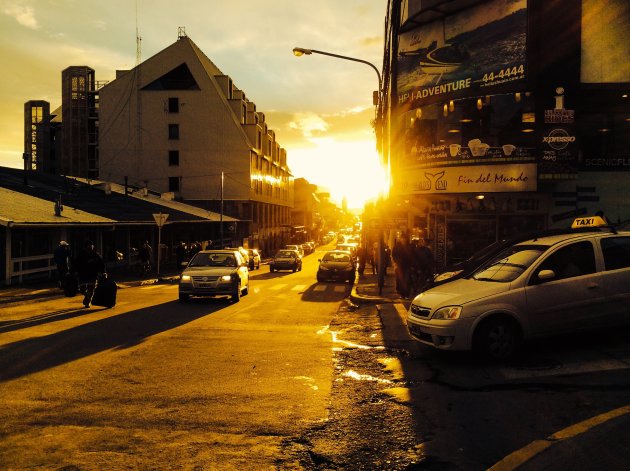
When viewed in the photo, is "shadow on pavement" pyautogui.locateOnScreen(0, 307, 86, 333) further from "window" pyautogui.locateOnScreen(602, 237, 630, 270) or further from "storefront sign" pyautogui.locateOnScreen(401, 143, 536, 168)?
"storefront sign" pyautogui.locateOnScreen(401, 143, 536, 168)

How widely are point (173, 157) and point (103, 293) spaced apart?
46131mm

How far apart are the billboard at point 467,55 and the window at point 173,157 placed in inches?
1576

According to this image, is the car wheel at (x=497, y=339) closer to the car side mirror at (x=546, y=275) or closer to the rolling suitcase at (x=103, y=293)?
the car side mirror at (x=546, y=275)

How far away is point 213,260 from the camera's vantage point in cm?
1709

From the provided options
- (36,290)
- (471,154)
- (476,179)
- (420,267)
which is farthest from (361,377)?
(36,290)

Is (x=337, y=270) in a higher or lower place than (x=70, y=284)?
lower

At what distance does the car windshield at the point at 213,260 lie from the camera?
1684 cm

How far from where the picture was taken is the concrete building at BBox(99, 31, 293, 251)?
5728 centimetres

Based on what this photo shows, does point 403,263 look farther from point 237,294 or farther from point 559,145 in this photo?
point 559,145

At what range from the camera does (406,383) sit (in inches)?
276

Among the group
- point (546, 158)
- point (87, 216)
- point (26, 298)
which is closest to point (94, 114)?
point (87, 216)

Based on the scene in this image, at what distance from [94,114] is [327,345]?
3143 inches

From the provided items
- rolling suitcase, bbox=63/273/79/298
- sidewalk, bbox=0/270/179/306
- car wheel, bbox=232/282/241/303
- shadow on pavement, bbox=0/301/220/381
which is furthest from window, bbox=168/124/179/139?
shadow on pavement, bbox=0/301/220/381

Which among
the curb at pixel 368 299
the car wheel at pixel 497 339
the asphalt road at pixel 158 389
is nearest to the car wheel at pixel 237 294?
the asphalt road at pixel 158 389
